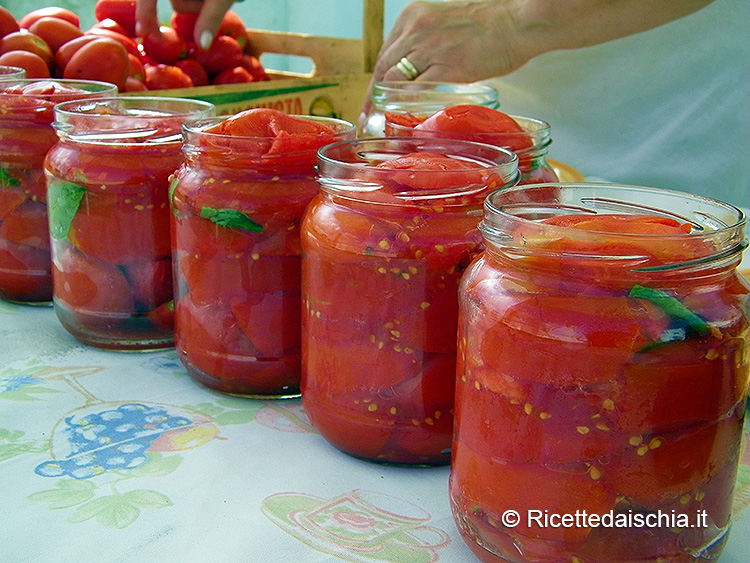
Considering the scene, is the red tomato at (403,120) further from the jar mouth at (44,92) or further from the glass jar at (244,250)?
the jar mouth at (44,92)

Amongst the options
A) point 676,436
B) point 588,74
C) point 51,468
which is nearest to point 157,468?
point 51,468

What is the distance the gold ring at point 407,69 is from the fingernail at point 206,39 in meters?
0.75

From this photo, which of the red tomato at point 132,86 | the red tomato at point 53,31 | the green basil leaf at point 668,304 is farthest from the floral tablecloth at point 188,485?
the red tomato at point 53,31

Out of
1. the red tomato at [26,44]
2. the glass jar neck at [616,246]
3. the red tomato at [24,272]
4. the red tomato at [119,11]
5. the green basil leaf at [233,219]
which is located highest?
the red tomato at [119,11]

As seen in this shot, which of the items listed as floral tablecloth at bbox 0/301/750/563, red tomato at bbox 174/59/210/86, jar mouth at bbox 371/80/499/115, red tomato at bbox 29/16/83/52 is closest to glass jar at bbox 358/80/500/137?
jar mouth at bbox 371/80/499/115

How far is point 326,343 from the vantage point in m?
0.76

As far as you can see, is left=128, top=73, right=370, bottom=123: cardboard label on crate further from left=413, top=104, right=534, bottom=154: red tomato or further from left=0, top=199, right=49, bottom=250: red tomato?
left=413, top=104, right=534, bottom=154: red tomato

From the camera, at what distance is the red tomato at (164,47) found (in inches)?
82.2

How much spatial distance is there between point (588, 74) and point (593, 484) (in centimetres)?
154

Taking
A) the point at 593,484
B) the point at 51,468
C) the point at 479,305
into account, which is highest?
the point at 479,305

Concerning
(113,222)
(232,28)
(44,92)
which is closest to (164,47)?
(232,28)

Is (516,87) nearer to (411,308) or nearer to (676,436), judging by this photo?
(411,308)

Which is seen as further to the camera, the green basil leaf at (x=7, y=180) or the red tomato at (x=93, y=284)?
the green basil leaf at (x=7, y=180)

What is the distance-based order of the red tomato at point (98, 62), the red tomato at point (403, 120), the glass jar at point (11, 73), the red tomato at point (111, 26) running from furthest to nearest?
the red tomato at point (111, 26) < the red tomato at point (98, 62) < the glass jar at point (11, 73) < the red tomato at point (403, 120)
